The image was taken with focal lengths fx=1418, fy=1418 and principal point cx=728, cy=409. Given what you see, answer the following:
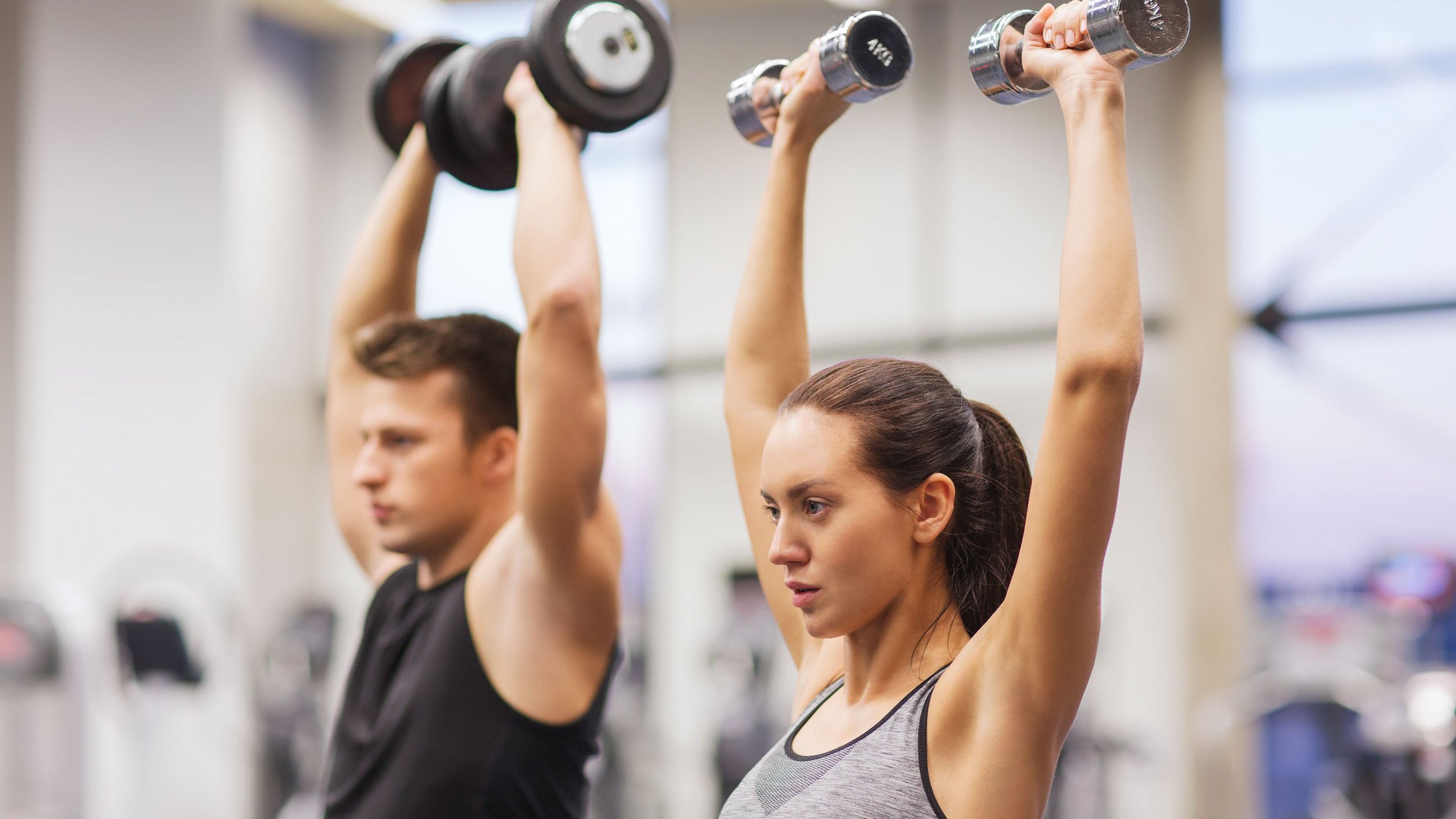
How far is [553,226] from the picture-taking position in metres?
1.74

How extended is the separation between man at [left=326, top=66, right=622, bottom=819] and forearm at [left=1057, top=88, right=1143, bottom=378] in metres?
0.69

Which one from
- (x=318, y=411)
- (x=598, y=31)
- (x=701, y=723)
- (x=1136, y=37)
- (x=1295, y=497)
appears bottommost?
(x=701, y=723)

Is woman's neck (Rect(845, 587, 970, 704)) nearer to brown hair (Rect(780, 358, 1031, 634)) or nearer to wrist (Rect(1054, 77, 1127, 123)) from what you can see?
brown hair (Rect(780, 358, 1031, 634))

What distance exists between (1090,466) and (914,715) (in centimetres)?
27

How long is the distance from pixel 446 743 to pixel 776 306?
0.67m

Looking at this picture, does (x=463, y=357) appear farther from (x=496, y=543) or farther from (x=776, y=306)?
(x=776, y=306)

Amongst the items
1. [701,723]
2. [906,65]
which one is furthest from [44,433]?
[906,65]

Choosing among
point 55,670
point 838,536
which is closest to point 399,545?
point 838,536

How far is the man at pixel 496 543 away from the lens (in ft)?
5.58

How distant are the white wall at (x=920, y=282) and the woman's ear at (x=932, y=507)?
5.42m

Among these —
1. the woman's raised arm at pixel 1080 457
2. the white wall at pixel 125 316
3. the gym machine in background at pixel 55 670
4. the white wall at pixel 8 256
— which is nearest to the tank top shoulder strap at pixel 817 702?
the woman's raised arm at pixel 1080 457

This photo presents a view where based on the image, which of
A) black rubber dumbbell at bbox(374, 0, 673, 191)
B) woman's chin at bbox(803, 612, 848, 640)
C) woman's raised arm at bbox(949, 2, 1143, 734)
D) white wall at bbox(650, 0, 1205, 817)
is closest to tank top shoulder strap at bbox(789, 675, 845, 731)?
woman's chin at bbox(803, 612, 848, 640)

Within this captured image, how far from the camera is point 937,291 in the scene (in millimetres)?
7238

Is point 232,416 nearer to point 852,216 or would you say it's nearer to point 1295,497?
point 852,216
